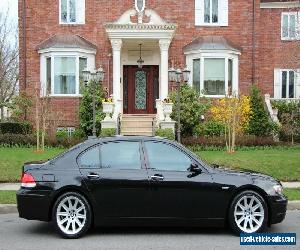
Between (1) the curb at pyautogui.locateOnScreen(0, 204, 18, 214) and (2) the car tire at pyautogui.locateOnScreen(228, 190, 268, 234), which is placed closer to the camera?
(2) the car tire at pyautogui.locateOnScreen(228, 190, 268, 234)

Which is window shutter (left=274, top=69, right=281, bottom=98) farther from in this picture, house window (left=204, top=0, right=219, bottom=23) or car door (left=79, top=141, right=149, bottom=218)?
car door (left=79, top=141, right=149, bottom=218)

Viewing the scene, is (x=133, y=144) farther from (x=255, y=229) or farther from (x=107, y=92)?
(x=107, y=92)

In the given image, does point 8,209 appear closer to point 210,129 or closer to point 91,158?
point 91,158

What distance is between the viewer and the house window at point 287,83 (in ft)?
91.0

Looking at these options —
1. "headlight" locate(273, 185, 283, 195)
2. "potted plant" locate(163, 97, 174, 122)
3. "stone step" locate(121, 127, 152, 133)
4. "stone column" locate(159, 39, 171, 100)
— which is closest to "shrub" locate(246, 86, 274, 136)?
"stone column" locate(159, 39, 171, 100)

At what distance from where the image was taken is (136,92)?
26547mm

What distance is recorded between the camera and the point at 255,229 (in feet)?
27.8

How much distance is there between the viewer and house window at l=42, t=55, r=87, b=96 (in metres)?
25.0

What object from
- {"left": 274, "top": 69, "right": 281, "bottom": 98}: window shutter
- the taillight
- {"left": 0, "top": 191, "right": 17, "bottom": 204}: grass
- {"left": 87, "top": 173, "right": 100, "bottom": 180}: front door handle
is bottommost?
{"left": 0, "top": 191, "right": 17, "bottom": 204}: grass

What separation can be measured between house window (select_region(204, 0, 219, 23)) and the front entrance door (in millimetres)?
3424

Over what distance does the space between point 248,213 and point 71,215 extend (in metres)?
2.72

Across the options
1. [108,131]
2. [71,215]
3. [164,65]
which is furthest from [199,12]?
[71,215]

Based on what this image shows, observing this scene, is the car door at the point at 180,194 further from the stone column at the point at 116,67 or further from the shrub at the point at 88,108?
the stone column at the point at 116,67

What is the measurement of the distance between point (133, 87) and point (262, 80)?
21.6 feet
